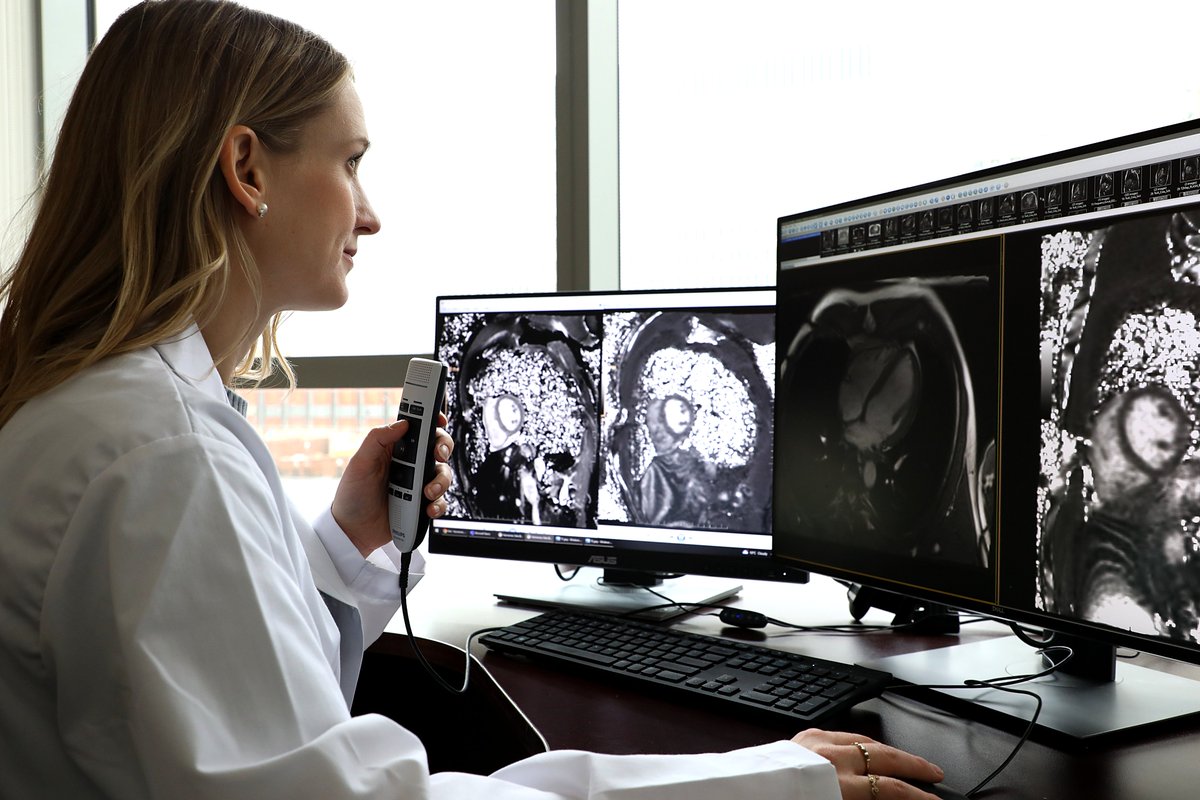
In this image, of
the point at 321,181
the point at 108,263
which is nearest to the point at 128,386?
the point at 108,263

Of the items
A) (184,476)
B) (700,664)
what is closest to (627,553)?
(700,664)

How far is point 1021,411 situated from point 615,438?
670mm

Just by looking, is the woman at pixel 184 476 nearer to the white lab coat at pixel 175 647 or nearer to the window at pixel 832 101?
the white lab coat at pixel 175 647

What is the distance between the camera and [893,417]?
118 centimetres

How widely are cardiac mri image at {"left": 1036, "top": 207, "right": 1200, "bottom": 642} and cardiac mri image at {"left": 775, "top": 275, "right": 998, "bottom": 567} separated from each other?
0.08 meters

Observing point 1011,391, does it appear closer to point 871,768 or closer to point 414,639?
point 871,768

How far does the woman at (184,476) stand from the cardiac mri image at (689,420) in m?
0.54

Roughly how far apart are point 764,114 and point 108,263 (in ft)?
4.87

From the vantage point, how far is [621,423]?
155 cm

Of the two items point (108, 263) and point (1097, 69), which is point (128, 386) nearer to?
point (108, 263)

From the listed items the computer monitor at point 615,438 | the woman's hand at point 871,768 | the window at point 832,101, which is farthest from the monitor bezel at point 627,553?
the woman's hand at point 871,768

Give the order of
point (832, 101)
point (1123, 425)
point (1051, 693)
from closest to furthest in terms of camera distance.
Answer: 1. point (1123, 425)
2. point (1051, 693)
3. point (832, 101)

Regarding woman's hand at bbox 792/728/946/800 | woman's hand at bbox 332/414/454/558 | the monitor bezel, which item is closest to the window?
the monitor bezel

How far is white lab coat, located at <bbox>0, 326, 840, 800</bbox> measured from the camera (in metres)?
0.66
